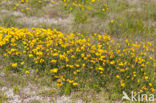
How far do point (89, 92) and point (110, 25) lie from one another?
11.4ft

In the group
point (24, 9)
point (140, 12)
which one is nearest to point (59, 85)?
point (24, 9)

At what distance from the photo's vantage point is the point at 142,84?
4.16m

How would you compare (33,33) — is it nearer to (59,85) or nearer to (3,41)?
(3,41)

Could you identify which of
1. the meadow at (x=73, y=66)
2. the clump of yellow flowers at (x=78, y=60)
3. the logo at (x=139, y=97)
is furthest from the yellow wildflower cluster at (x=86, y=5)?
the logo at (x=139, y=97)

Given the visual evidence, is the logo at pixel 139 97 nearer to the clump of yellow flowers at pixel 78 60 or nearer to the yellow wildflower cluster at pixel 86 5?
the clump of yellow flowers at pixel 78 60

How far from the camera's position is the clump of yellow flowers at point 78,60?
4.20 meters

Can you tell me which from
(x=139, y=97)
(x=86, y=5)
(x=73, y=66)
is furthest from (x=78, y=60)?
(x=86, y=5)

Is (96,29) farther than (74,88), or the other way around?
(96,29)

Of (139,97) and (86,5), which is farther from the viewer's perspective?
(86,5)

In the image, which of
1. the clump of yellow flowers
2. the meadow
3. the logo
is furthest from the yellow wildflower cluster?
the logo

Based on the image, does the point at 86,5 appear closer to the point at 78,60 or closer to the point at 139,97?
the point at 78,60

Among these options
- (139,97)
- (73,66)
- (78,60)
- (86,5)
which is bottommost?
(139,97)

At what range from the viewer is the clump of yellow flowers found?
420cm

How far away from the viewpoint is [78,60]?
448 cm
